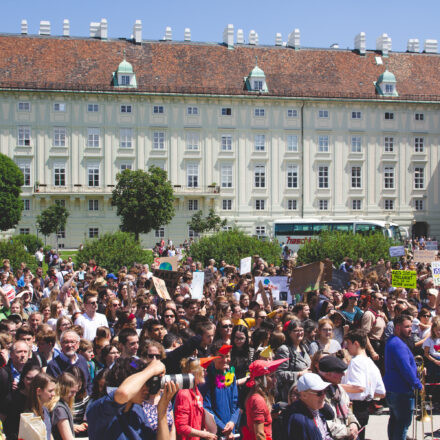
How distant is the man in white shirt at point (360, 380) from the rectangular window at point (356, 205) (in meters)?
59.8

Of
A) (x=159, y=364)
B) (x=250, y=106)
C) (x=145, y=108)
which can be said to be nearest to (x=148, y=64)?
(x=145, y=108)

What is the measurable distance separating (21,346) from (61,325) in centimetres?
237

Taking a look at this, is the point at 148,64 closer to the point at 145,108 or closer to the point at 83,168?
the point at 145,108

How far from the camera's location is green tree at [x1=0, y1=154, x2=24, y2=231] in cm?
5800

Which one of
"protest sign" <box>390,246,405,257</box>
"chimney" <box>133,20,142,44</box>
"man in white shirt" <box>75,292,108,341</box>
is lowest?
"man in white shirt" <box>75,292,108,341</box>

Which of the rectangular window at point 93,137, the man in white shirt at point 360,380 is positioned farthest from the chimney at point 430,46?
the man in white shirt at point 360,380

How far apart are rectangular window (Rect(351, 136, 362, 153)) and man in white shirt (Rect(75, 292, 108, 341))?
2281 inches

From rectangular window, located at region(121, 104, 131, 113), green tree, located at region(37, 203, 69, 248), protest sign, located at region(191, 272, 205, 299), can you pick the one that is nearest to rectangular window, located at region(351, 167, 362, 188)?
rectangular window, located at region(121, 104, 131, 113)

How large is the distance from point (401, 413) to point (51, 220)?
170 ft

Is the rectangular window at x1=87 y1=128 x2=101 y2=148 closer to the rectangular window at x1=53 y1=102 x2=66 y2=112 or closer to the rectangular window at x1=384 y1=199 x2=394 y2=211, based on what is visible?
the rectangular window at x1=53 y1=102 x2=66 y2=112

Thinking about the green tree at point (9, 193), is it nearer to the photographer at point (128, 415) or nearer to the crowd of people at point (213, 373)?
the crowd of people at point (213, 373)

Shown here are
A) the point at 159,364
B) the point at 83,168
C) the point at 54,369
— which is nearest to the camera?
the point at 159,364

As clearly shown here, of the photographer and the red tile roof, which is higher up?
the red tile roof

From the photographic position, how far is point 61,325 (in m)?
10.5
